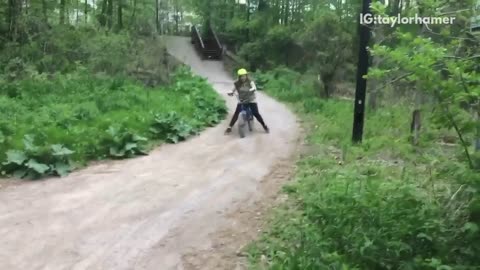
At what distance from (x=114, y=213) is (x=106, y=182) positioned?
149 cm

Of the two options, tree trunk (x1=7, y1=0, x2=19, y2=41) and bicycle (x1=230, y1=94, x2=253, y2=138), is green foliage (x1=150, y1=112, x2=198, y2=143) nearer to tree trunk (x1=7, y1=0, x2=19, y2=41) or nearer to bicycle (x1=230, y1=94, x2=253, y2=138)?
bicycle (x1=230, y1=94, x2=253, y2=138)

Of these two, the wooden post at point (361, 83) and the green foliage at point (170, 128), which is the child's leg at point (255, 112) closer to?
the green foliage at point (170, 128)

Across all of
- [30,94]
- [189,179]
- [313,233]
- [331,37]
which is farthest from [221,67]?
[313,233]

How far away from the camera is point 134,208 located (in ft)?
20.5

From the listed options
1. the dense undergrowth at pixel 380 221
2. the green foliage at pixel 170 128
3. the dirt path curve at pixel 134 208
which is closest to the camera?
the dense undergrowth at pixel 380 221

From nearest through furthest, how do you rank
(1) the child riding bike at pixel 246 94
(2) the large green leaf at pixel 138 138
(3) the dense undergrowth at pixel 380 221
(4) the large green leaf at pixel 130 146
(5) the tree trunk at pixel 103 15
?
(3) the dense undergrowth at pixel 380 221, (4) the large green leaf at pixel 130 146, (2) the large green leaf at pixel 138 138, (1) the child riding bike at pixel 246 94, (5) the tree trunk at pixel 103 15

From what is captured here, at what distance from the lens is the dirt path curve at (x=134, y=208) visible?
4.81m

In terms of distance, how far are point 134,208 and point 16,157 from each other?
266cm

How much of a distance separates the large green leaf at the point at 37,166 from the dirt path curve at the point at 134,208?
0.24m

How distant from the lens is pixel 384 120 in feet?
41.6

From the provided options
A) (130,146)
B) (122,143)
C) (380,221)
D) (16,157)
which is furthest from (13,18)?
(380,221)

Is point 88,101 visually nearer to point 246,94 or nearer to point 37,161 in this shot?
point 246,94

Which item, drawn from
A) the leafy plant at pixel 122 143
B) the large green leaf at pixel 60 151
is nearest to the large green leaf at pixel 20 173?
the large green leaf at pixel 60 151

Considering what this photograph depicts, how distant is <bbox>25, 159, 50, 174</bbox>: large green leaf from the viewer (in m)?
7.45
